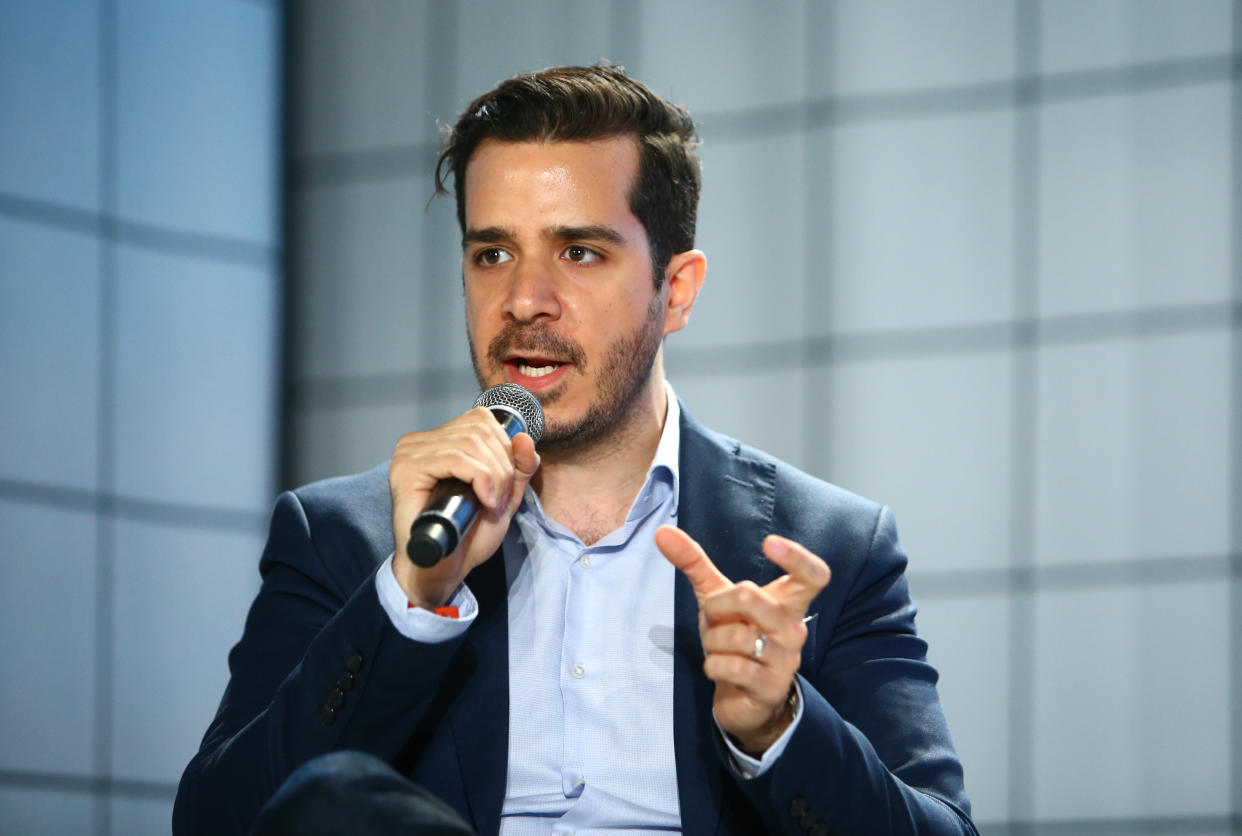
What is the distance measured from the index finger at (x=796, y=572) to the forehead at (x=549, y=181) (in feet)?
2.68

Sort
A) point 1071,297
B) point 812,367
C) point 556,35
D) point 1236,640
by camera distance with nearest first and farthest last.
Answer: point 1236,640 → point 1071,297 → point 812,367 → point 556,35

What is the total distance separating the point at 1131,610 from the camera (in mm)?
4188

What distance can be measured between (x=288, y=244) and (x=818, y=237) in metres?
2.05

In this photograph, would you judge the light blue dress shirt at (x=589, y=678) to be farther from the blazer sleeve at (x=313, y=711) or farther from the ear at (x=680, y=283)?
the ear at (x=680, y=283)

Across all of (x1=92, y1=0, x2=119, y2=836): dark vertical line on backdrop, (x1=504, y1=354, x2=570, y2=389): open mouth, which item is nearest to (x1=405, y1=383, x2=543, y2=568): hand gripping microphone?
(x1=504, y1=354, x2=570, y2=389): open mouth

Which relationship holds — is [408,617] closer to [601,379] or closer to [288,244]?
[601,379]

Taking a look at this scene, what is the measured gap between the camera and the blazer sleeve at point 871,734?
1670 millimetres

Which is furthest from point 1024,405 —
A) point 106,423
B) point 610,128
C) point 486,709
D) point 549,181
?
point 106,423

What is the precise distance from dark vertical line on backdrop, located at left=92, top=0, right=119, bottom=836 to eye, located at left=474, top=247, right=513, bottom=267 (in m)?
2.87

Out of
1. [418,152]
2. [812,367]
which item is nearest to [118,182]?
[418,152]

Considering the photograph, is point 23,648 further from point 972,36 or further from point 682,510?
point 972,36

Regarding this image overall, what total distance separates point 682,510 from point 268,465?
3390mm

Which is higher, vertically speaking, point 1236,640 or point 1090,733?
point 1236,640

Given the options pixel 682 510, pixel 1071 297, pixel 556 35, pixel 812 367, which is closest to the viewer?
pixel 682 510
